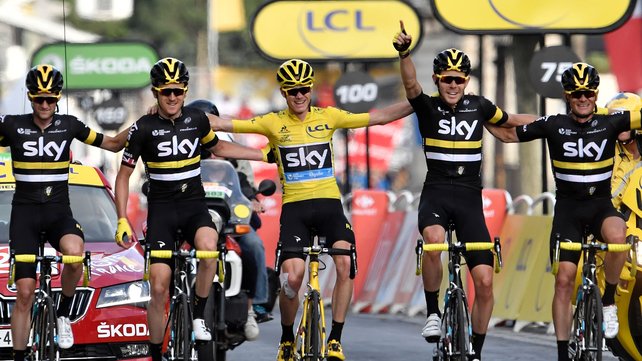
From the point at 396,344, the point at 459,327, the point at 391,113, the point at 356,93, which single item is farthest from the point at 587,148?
the point at 356,93

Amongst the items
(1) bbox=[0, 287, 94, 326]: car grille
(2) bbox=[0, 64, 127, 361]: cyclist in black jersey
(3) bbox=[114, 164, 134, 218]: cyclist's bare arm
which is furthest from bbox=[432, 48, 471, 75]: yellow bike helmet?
(1) bbox=[0, 287, 94, 326]: car grille

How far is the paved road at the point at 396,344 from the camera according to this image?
49.0 feet

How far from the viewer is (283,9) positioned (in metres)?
27.5

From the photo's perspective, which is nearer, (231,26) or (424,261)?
(424,261)

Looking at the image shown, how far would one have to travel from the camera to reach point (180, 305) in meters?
11.6

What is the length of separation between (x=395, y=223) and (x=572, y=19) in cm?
330

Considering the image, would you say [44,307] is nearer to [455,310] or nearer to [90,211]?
[90,211]

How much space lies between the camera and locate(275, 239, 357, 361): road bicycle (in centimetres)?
1131

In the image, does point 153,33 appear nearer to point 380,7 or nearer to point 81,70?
point 81,70

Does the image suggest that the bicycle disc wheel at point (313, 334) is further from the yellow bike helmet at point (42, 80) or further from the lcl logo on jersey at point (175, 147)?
the yellow bike helmet at point (42, 80)

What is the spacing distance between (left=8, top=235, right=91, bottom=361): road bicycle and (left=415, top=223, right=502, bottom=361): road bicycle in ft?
7.76

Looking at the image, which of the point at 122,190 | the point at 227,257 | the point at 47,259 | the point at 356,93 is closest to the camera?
the point at 47,259

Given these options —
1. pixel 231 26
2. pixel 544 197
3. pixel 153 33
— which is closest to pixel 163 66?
pixel 544 197

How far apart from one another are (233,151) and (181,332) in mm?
1472
